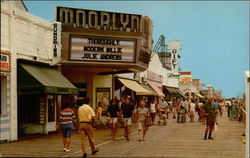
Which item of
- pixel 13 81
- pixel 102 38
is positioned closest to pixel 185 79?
pixel 102 38

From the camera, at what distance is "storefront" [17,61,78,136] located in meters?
15.6

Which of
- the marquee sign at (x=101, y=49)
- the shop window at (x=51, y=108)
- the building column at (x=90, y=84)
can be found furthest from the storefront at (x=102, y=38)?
the building column at (x=90, y=84)

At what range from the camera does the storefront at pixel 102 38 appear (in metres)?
18.7

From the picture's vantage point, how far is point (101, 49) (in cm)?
1967

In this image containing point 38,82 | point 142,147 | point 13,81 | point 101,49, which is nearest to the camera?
point 142,147

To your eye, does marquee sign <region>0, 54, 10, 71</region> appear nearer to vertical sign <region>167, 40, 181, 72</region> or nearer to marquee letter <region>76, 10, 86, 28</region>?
marquee letter <region>76, 10, 86, 28</region>

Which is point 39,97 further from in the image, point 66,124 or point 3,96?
point 66,124

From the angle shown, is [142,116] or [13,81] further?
[142,116]

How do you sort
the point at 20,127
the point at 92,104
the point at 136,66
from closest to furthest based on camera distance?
the point at 20,127
the point at 136,66
the point at 92,104

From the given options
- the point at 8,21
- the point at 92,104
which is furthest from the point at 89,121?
the point at 92,104

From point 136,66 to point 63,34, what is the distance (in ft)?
15.2

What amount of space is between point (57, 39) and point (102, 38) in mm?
2466

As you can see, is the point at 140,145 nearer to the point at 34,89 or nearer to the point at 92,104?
the point at 34,89

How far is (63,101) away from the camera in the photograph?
2114cm
